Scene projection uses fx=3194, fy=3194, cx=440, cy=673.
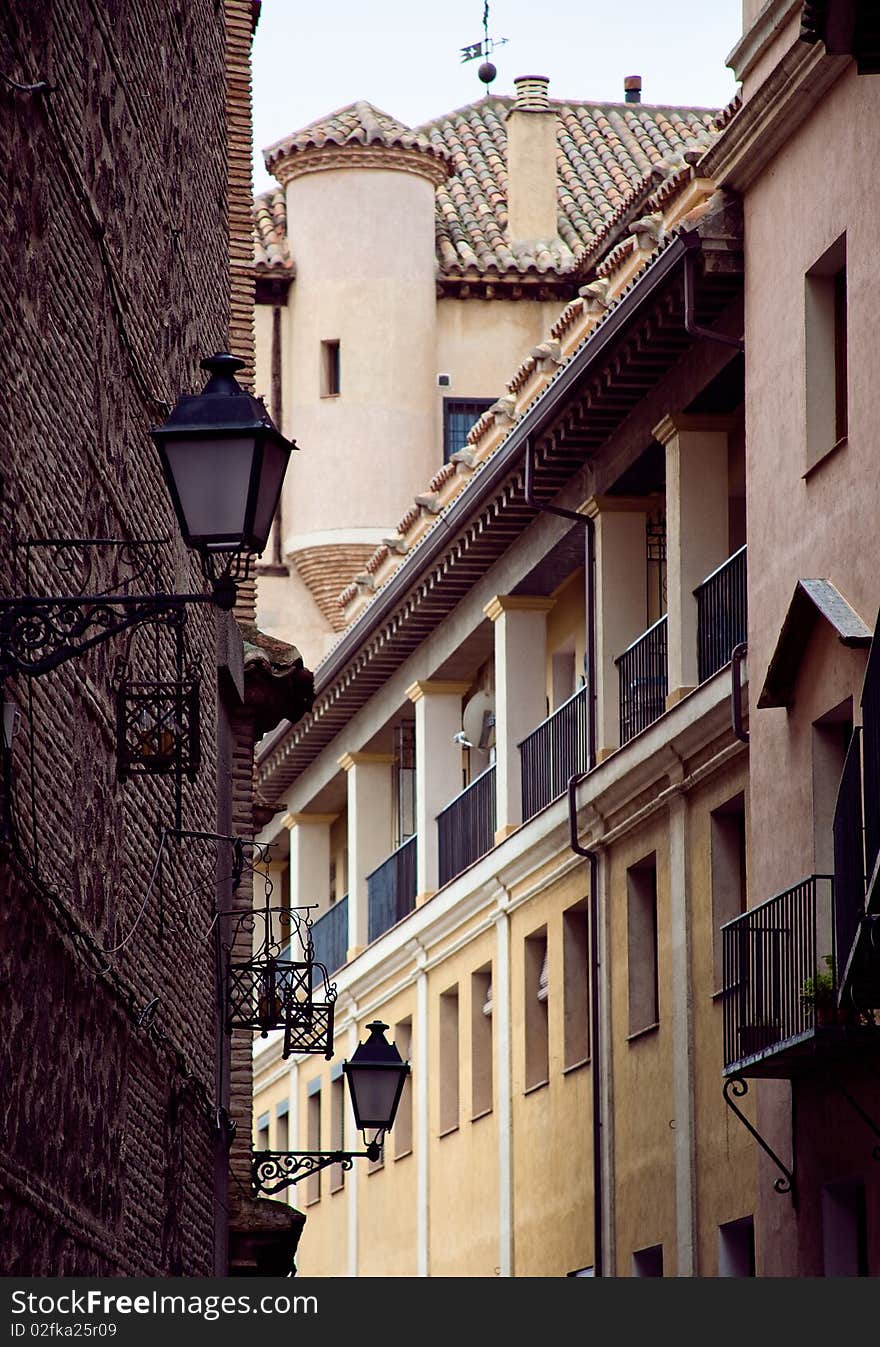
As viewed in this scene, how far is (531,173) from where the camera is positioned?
47094mm

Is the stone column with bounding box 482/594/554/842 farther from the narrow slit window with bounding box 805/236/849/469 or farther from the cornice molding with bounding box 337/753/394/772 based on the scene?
the narrow slit window with bounding box 805/236/849/469

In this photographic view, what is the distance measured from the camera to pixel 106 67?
15.4 m

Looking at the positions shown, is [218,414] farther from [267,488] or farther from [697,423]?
[697,423]

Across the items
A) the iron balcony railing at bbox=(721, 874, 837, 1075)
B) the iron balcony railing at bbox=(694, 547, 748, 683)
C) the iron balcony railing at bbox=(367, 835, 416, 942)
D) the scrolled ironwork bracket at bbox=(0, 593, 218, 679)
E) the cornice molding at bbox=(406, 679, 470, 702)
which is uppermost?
the cornice molding at bbox=(406, 679, 470, 702)

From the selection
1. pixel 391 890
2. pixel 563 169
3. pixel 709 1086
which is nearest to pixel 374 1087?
pixel 709 1086

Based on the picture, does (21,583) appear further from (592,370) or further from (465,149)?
(465,149)

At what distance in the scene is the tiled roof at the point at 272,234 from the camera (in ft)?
152

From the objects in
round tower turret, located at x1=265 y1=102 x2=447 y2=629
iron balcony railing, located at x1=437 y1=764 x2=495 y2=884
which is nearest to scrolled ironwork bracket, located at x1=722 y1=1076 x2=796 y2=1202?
iron balcony railing, located at x1=437 y1=764 x2=495 y2=884

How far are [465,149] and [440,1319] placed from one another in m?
37.8

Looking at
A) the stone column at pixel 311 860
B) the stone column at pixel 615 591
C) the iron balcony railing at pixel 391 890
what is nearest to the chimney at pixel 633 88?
the stone column at pixel 311 860

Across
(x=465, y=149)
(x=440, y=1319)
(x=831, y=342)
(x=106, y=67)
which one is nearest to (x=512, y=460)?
(x=831, y=342)

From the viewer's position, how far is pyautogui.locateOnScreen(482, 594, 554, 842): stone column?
32.2 metres

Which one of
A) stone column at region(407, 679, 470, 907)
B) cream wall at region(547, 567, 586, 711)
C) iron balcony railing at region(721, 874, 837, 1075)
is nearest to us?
iron balcony railing at region(721, 874, 837, 1075)

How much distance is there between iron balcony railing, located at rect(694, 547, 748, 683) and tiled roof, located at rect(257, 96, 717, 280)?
1659cm
